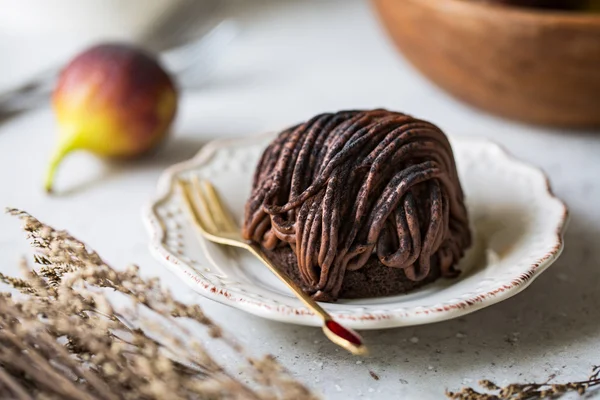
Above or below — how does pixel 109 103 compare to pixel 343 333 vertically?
above

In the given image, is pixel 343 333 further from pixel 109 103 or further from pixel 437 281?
pixel 109 103

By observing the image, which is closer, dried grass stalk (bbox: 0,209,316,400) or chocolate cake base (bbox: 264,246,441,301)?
dried grass stalk (bbox: 0,209,316,400)

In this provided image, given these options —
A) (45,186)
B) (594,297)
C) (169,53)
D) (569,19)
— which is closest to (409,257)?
(594,297)

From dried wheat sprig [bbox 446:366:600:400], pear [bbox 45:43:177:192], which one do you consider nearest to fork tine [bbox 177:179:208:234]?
pear [bbox 45:43:177:192]

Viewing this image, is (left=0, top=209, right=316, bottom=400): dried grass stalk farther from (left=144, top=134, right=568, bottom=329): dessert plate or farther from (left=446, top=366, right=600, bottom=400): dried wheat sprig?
(left=446, top=366, right=600, bottom=400): dried wheat sprig

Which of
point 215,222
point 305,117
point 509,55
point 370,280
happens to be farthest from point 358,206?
point 305,117

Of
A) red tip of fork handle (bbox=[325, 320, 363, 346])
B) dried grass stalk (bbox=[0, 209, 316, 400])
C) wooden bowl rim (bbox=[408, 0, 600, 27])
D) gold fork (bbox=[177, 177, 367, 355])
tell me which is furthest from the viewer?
wooden bowl rim (bbox=[408, 0, 600, 27])
